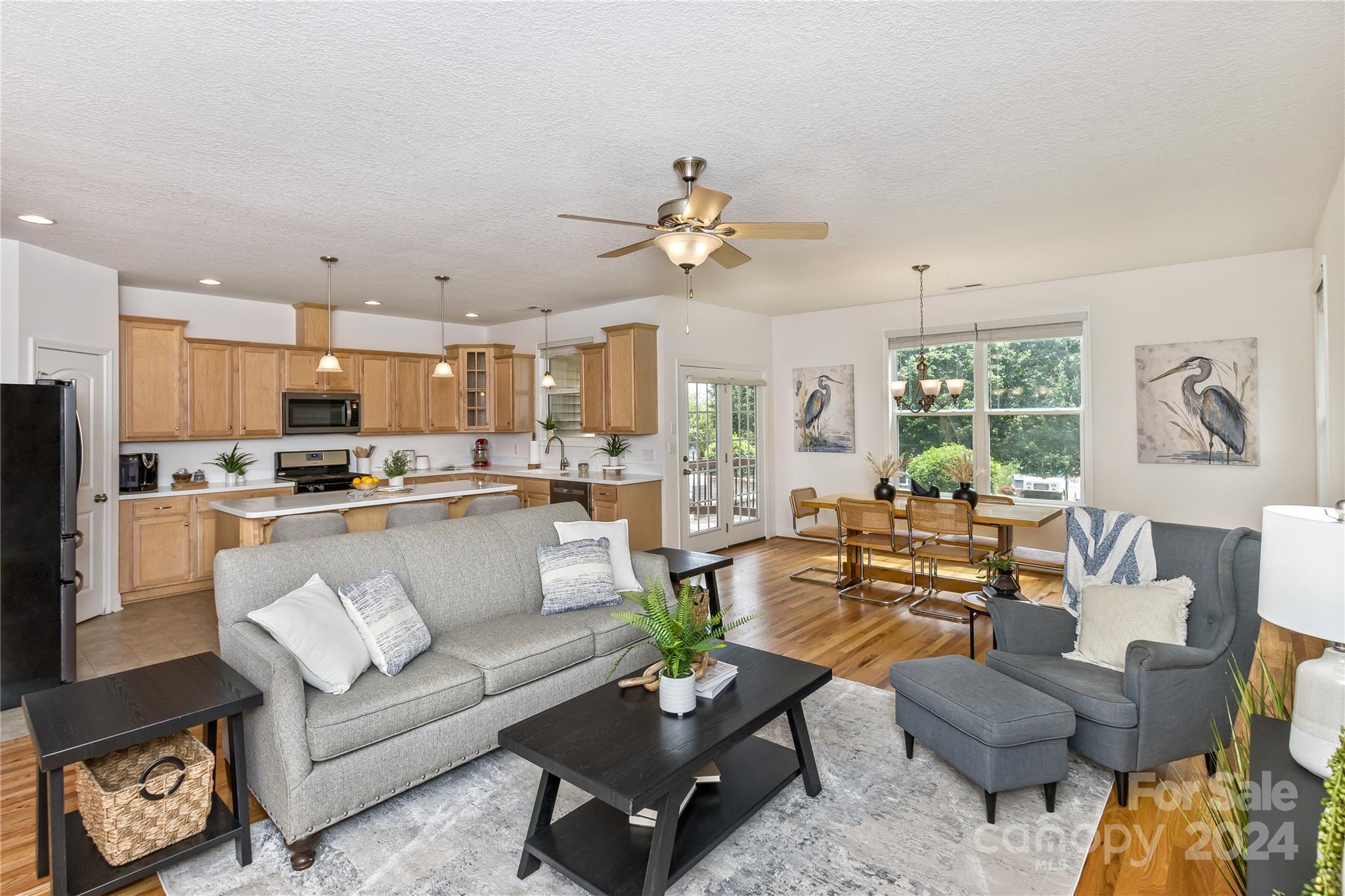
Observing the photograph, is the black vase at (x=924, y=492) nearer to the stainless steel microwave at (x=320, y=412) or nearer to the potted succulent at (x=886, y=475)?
the potted succulent at (x=886, y=475)

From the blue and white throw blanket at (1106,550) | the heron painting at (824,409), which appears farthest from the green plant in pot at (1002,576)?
the heron painting at (824,409)

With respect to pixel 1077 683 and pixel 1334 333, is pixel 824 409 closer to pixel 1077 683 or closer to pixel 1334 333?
pixel 1334 333

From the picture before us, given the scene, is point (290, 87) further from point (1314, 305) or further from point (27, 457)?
point (1314, 305)

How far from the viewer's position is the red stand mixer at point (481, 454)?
8.40 meters

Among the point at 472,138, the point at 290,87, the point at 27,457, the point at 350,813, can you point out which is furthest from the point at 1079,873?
the point at 27,457

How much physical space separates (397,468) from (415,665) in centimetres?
401

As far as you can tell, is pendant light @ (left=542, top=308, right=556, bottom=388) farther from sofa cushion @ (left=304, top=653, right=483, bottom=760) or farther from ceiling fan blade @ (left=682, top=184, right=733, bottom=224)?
sofa cushion @ (left=304, top=653, right=483, bottom=760)

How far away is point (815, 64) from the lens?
90.1 inches

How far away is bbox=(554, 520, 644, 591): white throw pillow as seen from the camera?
3.66m

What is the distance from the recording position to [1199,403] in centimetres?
538

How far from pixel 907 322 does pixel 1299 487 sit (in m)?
3.44

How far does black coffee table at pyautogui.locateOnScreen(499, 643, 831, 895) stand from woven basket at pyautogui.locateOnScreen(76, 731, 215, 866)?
1.02 meters

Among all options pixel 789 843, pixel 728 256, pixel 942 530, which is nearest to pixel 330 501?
pixel 728 256

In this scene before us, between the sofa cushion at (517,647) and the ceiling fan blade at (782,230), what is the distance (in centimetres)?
202
